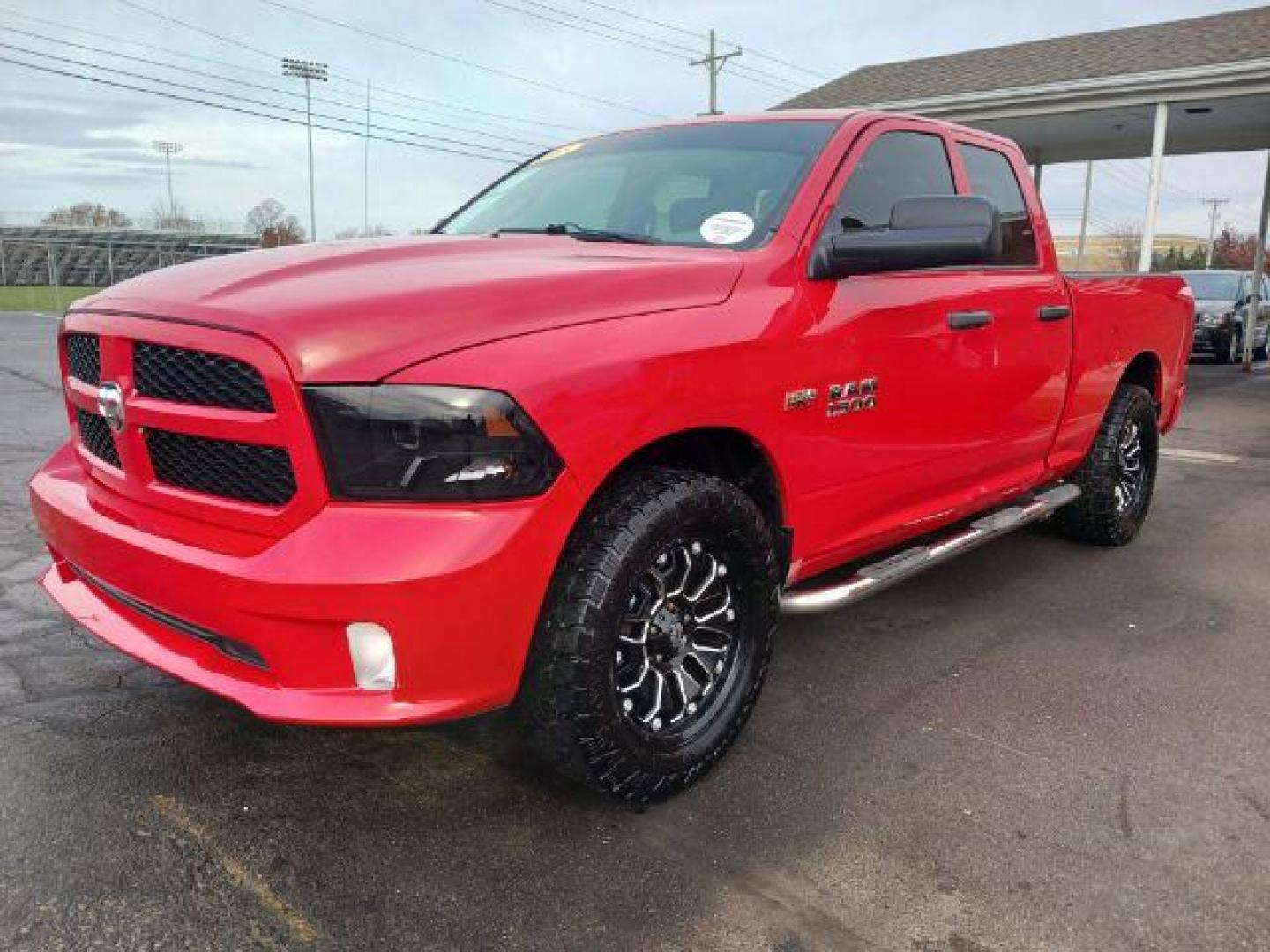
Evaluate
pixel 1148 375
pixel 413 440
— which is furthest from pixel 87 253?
pixel 413 440

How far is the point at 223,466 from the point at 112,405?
17.5 inches

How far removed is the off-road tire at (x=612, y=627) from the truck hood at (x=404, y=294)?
1.53 feet

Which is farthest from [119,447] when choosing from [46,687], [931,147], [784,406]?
[931,147]

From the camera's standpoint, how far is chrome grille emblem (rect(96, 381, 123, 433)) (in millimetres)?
2422

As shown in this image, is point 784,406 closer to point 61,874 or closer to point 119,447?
point 119,447

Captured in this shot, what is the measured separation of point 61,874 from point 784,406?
2.10 m

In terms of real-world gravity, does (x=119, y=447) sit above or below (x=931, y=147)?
below

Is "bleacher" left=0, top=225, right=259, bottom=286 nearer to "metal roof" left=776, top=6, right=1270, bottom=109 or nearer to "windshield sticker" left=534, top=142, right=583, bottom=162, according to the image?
"metal roof" left=776, top=6, right=1270, bottom=109

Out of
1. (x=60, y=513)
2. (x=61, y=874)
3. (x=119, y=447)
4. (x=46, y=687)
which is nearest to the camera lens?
(x=61, y=874)

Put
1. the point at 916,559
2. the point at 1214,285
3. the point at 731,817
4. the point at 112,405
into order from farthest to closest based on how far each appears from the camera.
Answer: the point at 1214,285, the point at 916,559, the point at 731,817, the point at 112,405

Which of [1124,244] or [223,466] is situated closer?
[223,466]

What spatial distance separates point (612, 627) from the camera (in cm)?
234

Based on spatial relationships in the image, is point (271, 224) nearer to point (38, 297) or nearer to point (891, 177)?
point (38, 297)

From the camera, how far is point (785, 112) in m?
3.60
